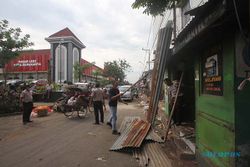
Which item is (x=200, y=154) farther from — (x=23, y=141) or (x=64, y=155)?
(x=23, y=141)

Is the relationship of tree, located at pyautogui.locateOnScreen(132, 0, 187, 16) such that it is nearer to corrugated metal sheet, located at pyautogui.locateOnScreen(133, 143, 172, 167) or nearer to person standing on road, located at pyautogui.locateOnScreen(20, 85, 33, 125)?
corrugated metal sheet, located at pyautogui.locateOnScreen(133, 143, 172, 167)

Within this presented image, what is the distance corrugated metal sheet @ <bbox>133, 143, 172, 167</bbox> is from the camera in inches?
225

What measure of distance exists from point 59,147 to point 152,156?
2.68 metres

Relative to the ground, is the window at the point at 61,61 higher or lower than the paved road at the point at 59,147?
higher

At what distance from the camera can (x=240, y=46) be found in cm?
340

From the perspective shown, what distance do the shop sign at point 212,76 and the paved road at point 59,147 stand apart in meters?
2.45

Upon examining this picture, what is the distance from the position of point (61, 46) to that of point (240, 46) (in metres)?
39.1

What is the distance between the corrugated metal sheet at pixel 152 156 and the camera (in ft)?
18.7

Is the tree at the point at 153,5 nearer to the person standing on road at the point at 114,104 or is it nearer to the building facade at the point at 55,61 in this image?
the person standing on road at the point at 114,104

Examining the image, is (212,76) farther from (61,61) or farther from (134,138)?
(61,61)

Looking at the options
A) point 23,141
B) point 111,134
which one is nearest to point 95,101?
point 111,134

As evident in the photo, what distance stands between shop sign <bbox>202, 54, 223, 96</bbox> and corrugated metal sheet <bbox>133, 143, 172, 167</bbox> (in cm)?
191

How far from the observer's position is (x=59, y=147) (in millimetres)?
7098

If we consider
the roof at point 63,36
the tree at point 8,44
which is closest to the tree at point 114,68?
the roof at point 63,36
